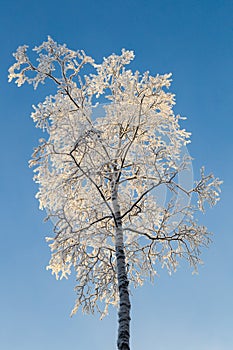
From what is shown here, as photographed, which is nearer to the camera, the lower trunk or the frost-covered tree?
the lower trunk

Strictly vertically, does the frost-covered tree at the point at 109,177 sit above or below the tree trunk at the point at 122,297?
above

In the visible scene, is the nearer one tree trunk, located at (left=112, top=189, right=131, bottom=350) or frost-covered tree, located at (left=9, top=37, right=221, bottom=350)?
tree trunk, located at (left=112, top=189, right=131, bottom=350)

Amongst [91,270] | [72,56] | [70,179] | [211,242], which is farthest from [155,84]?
[91,270]

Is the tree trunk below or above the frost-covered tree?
below

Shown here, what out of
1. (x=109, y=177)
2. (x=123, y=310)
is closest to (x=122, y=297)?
(x=123, y=310)

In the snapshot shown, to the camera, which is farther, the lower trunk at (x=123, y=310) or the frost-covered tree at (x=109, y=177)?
the frost-covered tree at (x=109, y=177)

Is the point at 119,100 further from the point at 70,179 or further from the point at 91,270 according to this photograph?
the point at 91,270

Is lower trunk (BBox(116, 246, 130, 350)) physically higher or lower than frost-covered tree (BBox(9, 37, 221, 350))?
lower

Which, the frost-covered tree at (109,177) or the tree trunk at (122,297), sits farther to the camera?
the frost-covered tree at (109,177)

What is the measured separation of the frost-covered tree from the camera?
9125 millimetres

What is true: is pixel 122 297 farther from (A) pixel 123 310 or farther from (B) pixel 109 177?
(B) pixel 109 177

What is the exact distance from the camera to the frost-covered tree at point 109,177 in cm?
912

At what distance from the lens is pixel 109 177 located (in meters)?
9.41

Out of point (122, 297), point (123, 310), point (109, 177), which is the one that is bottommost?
point (123, 310)
